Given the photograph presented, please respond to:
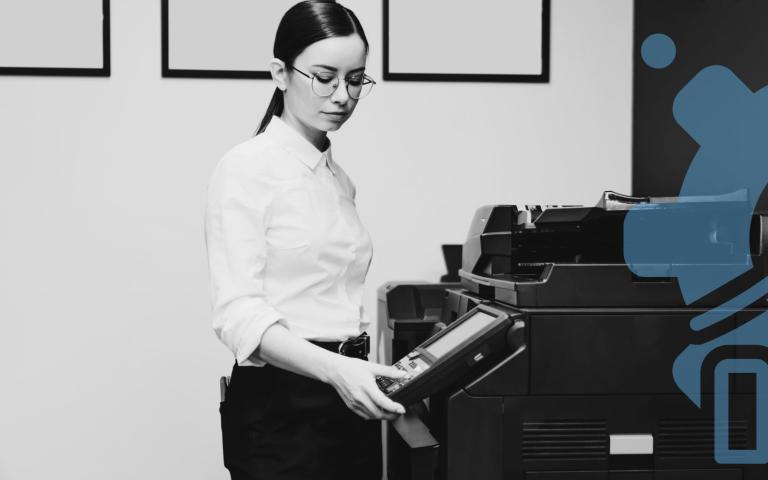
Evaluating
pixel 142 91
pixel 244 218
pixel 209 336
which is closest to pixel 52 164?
pixel 142 91

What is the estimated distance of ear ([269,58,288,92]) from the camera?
1.09 meters

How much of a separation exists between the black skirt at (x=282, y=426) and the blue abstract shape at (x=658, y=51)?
1.67 metres

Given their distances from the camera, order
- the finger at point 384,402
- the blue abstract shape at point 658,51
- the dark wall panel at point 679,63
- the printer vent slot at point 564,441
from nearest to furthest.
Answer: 1. the finger at point 384,402
2. the printer vent slot at point 564,441
3. the dark wall panel at point 679,63
4. the blue abstract shape at point 658,51

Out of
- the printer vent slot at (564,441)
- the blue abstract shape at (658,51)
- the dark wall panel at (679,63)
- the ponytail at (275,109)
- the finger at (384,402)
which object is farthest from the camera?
the blue abstract shape at (658,51)

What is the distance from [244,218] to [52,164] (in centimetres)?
145

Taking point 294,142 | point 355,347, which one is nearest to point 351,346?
point 355,347

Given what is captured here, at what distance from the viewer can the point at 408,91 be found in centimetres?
219

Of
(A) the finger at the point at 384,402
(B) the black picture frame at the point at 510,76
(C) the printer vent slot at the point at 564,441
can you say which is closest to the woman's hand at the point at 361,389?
(A) the finger at the point at 384,402

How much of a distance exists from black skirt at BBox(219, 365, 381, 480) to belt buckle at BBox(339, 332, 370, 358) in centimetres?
7

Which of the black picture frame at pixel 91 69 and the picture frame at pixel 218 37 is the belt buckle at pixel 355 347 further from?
the black picture frame at pixel 91 69

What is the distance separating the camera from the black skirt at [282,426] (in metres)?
1.06

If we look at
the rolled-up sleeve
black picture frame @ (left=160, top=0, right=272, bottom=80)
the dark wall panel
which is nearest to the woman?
the rolled-up sleeve

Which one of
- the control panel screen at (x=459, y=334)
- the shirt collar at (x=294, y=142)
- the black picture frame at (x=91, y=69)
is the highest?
the black picture frame at (x=91, y=69)

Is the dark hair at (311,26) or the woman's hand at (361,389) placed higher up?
the dark hair at (311,26)
